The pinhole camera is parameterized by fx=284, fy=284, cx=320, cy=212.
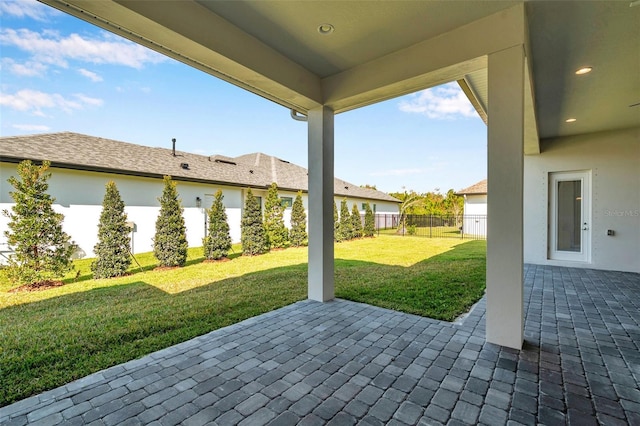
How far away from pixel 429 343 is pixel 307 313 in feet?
4.94

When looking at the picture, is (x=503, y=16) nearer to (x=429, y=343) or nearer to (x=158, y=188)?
(x=429, y=343)

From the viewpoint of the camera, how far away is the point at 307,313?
365cm

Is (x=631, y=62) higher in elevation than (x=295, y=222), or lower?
higher

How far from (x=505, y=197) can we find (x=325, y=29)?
7.76 ft

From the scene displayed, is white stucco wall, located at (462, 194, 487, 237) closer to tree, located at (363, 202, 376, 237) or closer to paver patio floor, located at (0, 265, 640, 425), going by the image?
tree, located at (363, 202, 376, 237)

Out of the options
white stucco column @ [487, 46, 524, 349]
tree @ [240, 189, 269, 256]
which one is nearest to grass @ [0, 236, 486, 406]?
white stucco column @ [487, 46, 524, 349]

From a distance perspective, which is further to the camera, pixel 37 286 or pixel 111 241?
pixel 111 241

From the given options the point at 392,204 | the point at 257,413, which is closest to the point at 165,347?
the point at 257,413

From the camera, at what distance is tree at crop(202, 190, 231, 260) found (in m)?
7.95

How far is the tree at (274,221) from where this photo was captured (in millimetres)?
10281

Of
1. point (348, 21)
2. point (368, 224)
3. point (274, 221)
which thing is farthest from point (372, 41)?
point (368, 224)

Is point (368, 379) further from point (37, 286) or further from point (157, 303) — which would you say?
point (37, 286)

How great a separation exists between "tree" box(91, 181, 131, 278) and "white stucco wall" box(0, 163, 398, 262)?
3.63 feet

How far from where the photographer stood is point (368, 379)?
220 cm
